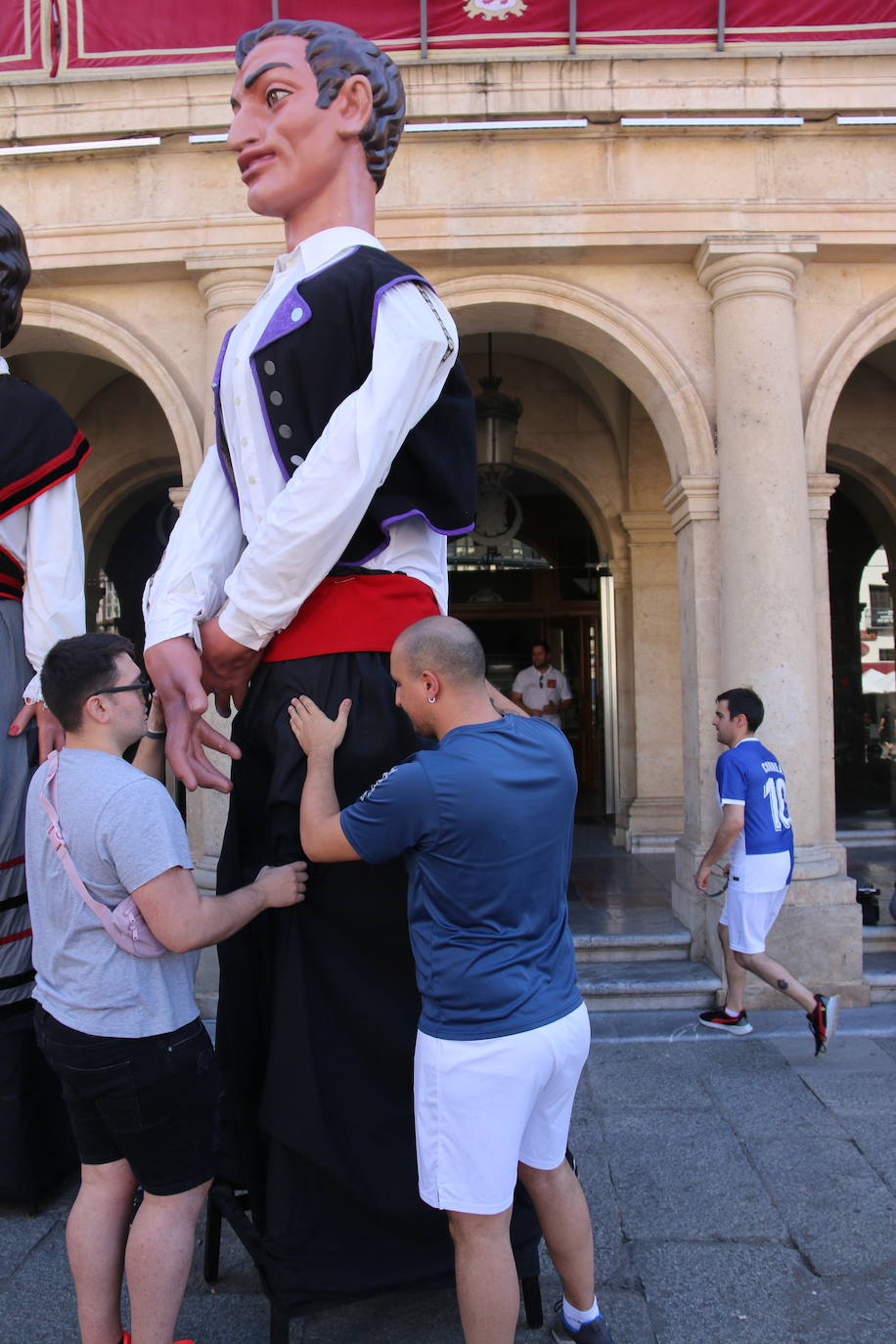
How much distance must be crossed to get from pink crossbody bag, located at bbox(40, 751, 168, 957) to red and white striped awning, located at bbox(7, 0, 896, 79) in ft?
17.8

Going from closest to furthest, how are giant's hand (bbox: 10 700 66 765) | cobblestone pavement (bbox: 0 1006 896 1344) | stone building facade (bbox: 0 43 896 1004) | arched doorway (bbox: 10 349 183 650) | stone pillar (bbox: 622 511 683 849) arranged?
cobblestone pavement (bbox: 0 1006 896 1344)
giant's hand (bbox: 10 700 66 765)
stone building facade (bbox: 0 43 896 1004)
arched doorway (bbox: 10 349 183 650)
stone pillar (bbox: 622 511 683 849)

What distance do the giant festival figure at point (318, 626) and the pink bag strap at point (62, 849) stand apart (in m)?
0.28

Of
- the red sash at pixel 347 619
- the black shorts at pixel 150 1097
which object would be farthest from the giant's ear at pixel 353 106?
the black shorts at pixel 150 1097

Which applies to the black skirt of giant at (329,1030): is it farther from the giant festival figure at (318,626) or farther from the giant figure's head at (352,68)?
the giant figure's head at (352,68)

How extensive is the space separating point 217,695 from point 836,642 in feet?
37.7

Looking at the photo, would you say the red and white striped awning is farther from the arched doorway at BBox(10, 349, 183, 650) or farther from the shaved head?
the shaved head

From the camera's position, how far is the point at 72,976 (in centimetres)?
215

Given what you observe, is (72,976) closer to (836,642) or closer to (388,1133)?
(388,1133)

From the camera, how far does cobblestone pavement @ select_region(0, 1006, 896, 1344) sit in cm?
250

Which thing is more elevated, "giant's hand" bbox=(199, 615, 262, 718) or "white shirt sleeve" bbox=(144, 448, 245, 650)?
"white shirt sleeve" bbox=(144, 448, 245, 650)

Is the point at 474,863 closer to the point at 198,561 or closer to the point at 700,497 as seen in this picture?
the point at 198,561

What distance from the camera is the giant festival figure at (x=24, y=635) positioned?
2.85 metres

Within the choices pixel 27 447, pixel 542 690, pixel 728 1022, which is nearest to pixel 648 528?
pixel 542 690

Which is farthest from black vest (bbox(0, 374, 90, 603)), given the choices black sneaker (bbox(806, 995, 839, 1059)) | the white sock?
black sneaker (bbox(806, 995, 839, 1059))
